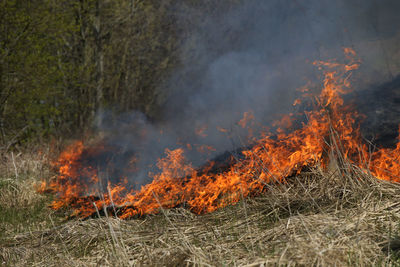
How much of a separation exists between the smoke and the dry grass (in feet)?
4.83

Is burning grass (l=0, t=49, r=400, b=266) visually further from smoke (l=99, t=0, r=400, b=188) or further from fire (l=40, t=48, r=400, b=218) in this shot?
smoke (l=99, t=0, r=400, b=188)

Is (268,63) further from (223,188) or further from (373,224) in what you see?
(373,224)

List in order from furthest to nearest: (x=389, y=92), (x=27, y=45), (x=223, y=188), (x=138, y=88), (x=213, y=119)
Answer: (x=138, y=88) → (x=27, y=45) → (x=213, y=119) → (x=389, y=92) → (x=223, y=188)

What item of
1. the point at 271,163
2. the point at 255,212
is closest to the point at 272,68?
the point at 271,163

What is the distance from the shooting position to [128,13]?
14.0 m

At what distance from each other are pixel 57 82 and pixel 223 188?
984cm

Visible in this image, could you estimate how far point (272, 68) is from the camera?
21.0ft

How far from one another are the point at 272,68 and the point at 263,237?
439cm

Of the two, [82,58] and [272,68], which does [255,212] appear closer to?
[272,68]

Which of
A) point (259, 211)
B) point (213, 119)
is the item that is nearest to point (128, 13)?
point (213, 119)

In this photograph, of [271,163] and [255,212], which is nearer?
[255,212]

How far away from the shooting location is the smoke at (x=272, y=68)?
534 cm

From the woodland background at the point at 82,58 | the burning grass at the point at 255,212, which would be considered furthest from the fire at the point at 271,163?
the woodland background at the point at 82,58

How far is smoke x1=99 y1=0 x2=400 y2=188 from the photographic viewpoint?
534 cm
